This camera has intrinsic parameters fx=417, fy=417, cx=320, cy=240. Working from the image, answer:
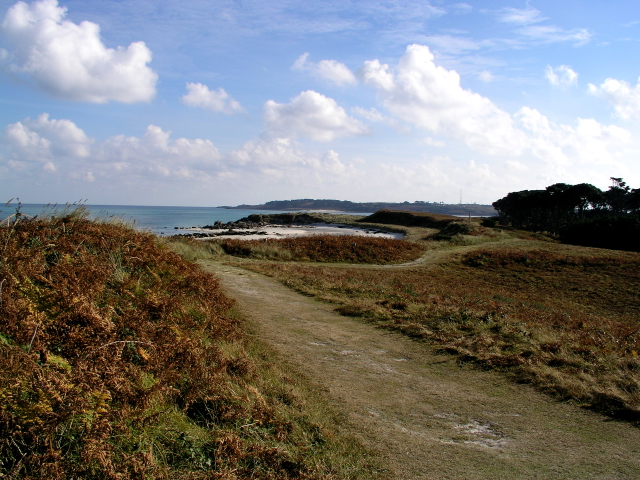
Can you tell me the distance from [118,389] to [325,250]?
2817cm

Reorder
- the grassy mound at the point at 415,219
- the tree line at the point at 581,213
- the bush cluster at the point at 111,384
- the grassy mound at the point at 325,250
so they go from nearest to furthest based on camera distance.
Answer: the bush cluster at the point at 111,384
the grassy mound at the point at 325,250
the tree line at the point at 581,213
the grassy mound at the point at 415,219

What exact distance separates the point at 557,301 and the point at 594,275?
28.7 ft

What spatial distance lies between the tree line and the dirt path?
4973 centimetres

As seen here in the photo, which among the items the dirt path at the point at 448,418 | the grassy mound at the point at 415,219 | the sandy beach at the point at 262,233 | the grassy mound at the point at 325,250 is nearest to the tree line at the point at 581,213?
the grassy mound at the point at 415,219

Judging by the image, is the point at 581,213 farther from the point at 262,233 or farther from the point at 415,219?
the point at 262,233

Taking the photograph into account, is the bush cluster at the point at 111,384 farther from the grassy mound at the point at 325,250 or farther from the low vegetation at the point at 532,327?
the grassy mound at the point at 325,250

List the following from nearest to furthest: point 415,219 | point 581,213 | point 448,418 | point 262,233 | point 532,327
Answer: point 448,418
point 532,327
point 262,233
point 581,213
point 415,219

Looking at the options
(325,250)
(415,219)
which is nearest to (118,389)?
(325,250)

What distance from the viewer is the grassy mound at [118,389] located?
10.4ft

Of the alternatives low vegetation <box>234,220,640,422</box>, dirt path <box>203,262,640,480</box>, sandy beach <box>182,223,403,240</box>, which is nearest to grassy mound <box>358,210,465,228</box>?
sandy beach <box>182,223,403,240</box>

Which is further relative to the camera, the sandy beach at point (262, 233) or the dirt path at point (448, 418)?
the sandy beach at point (262, 233)

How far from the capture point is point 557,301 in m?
20.1

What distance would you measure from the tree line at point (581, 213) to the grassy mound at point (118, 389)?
175 feet

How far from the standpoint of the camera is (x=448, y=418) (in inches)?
209
